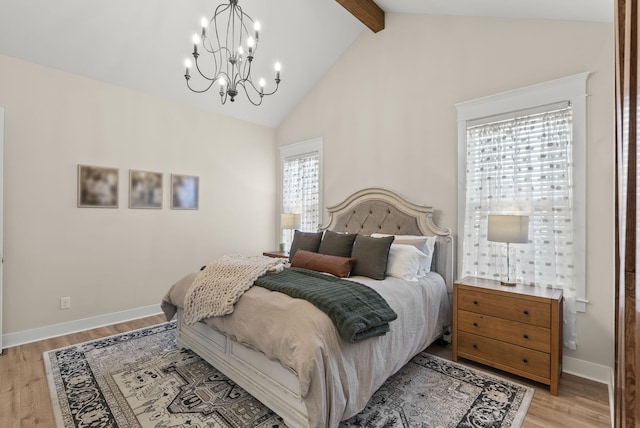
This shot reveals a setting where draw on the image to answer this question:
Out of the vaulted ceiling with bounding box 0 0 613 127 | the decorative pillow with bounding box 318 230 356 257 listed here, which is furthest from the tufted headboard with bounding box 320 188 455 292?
the vaulted ceiling with bounding box 0 0 613 127

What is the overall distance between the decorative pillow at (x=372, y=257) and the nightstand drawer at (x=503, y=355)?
2.87ft

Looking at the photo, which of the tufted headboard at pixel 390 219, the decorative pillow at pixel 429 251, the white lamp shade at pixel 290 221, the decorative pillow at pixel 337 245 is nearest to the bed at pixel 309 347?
the decorative pillow at pixel 429 251

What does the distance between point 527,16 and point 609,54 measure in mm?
728

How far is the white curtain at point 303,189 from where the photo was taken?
185 inches

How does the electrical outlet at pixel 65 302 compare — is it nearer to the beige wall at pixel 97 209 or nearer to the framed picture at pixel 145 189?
the beige wall at pixel 97 209

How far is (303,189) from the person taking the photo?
4.88 metres

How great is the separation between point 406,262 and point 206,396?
75.8 inches

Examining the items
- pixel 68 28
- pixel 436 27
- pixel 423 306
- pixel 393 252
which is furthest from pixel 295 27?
pixel 423 306

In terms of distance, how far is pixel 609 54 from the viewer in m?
2.42

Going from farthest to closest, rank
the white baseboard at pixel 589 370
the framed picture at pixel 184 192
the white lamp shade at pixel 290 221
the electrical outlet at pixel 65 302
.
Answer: the white lamp shade at pixel 290 221 < the framed picture at pixel 184 192 < the electrical outlet at pixel 65 302 < the white baseboard at pixel 589 370

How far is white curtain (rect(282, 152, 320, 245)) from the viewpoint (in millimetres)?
4688

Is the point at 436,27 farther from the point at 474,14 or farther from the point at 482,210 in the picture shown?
the point at 482,210

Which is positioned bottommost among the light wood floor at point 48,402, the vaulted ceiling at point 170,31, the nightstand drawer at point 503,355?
the light wood floor at point 48,402

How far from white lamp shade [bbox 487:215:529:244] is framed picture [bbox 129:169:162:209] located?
378 centimetres
